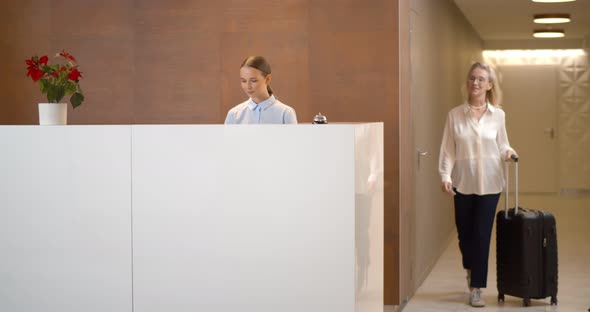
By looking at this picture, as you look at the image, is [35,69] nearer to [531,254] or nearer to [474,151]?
[474,151]

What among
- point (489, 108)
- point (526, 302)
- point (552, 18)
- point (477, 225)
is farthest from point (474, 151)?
point (552, 18)

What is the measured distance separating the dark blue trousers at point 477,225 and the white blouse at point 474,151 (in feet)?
0.23

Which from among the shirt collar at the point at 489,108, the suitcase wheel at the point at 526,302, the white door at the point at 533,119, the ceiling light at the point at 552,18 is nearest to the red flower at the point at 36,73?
the shirt collar at the point at 489,108

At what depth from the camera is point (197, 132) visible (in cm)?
372

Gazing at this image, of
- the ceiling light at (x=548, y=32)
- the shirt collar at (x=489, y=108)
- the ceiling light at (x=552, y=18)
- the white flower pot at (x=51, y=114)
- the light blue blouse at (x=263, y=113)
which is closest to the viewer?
the white flower pot at (x=51, y=114)

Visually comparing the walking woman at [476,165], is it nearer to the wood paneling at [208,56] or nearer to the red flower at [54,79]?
the wood paneling at [208,56]

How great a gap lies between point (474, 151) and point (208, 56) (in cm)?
206

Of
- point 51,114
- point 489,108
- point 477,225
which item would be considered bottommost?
point 477,225

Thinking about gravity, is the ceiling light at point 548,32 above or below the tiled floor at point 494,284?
above

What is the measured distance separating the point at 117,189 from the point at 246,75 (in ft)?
5.33

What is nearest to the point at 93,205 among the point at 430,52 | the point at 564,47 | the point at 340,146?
the point at 340,146

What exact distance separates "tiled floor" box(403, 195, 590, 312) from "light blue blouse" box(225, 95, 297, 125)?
185 centimetres

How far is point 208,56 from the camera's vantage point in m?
6.48

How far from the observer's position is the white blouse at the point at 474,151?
253 inches
